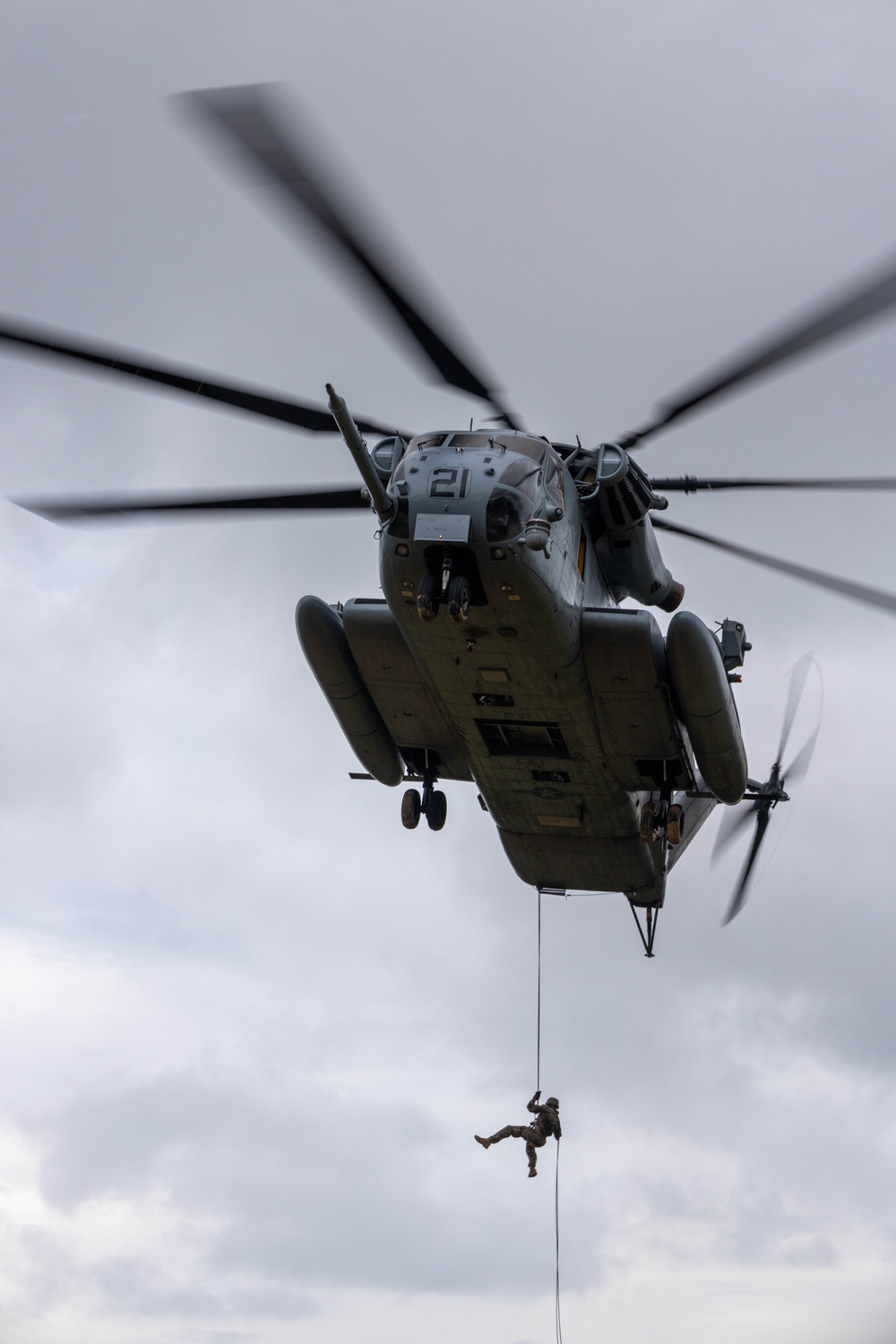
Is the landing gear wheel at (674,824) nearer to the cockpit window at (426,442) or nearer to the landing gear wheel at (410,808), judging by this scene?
the landing gear wheel at (410,808)

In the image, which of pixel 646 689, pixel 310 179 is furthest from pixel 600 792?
pixel 310 179

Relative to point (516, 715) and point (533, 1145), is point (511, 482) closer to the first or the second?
point (516, 715)

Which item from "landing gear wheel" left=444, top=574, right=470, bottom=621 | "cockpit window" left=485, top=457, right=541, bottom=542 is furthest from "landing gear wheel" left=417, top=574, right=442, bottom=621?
"cockpit window" left=485, top=457, right=541, bottom=542

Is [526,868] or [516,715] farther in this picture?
[526,868]

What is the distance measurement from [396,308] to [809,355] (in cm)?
415

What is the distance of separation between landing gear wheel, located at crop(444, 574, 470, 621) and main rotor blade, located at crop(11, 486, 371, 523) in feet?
6.25

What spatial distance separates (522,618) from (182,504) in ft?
15.0

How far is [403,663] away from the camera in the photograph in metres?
21.0

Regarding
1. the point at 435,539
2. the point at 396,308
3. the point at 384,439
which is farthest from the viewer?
the point at 384,439

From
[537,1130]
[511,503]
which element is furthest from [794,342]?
[537,1130]

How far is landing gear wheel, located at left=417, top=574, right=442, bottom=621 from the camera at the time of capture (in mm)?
17250

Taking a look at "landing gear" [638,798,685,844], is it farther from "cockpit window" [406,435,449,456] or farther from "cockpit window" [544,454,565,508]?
"cockpit window" [406,435,449,456]

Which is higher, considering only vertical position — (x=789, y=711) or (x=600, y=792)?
(x=789, y=711)

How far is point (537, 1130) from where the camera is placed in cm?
2516
